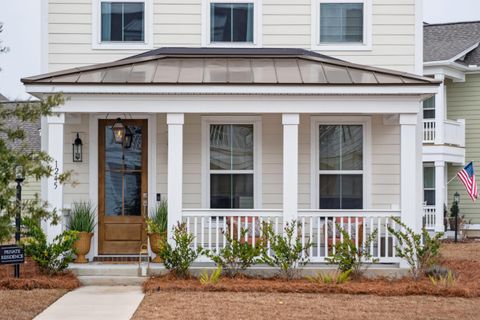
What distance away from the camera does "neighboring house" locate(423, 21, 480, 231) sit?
917 inches

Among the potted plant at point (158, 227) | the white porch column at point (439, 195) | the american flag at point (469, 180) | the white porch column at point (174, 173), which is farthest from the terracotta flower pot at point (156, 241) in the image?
the white porch column at point (439, 195)

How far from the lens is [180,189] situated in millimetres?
12461

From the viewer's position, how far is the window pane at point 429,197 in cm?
2454

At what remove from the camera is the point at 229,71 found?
12969 millimetres

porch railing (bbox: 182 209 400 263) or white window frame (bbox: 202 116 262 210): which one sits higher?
white window frame (bbox: 202 116 262 210)

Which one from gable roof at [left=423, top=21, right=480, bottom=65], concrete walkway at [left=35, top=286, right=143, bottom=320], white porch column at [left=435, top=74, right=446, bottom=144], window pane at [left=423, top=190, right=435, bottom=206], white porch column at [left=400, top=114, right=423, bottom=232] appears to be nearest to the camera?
concrete walkway at [left=35, top=286, right=143, bottom=320]

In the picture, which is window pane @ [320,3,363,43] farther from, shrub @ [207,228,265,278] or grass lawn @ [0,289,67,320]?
grass lawn @ [0,289,67,320]

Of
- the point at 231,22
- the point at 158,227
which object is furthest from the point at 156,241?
the point at 231,22

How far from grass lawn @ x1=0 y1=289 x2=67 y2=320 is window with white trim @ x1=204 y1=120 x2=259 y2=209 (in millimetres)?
3528

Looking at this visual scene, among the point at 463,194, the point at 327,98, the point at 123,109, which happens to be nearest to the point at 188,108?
the point at 123,109

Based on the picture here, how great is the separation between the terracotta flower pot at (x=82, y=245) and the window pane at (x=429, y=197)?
554 inches

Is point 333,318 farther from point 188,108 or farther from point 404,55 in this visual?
point 404,55

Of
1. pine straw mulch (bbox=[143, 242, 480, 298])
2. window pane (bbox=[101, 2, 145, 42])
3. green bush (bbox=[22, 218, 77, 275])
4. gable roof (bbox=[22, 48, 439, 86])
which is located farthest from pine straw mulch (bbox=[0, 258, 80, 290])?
window pane (bbox=[101, 2, 145, 42])

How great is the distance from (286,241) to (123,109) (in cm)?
324
